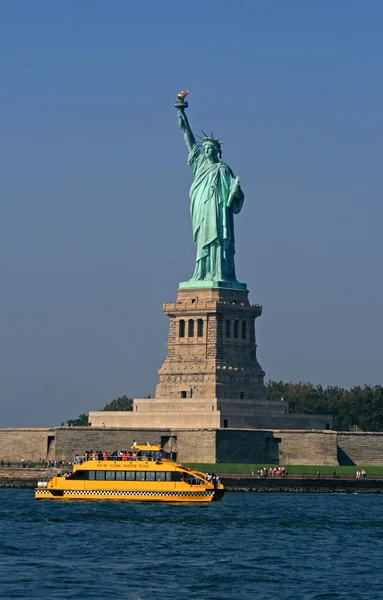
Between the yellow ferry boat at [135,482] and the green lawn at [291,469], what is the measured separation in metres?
19.9

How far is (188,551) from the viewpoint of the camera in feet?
189

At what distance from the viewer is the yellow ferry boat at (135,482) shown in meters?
77.7

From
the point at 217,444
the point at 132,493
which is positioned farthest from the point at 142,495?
the point at 217,444

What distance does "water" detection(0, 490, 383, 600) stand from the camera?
48969 mm

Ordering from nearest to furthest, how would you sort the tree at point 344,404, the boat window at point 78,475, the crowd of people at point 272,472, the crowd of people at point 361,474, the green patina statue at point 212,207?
1. the boat window at point 78,475
2. the crowd of people at point 272,472
3. the crowd of people at point 361,474
4. the green patina statue at point 212,207
5. the tree at point 344,404

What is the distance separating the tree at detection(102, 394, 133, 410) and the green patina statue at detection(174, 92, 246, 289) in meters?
24.7

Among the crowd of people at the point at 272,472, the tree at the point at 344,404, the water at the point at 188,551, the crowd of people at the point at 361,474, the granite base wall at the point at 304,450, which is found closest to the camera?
the water at the point at 188,551

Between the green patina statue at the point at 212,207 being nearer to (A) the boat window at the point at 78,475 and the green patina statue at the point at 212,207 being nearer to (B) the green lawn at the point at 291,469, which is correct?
(B) the green lawn at the point at 291,469

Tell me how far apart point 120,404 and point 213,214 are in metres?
28.8

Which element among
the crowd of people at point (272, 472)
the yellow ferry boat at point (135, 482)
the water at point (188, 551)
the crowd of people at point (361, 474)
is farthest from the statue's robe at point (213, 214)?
the yellow ferry boat at point (135, 482)

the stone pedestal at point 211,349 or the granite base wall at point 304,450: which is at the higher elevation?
the stone pedestal at point 211,349

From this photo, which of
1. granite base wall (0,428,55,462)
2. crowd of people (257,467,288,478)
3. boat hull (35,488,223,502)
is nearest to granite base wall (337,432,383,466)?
crowd of people (257,467,288,478)

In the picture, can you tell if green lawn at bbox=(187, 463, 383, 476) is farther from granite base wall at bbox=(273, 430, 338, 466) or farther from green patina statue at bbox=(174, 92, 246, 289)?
green patina statue at bbox=(174, 92, 246, 289)

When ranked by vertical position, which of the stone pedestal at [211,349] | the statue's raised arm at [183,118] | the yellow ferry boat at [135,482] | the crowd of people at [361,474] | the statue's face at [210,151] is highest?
the statue's raised arm at [183,118]
